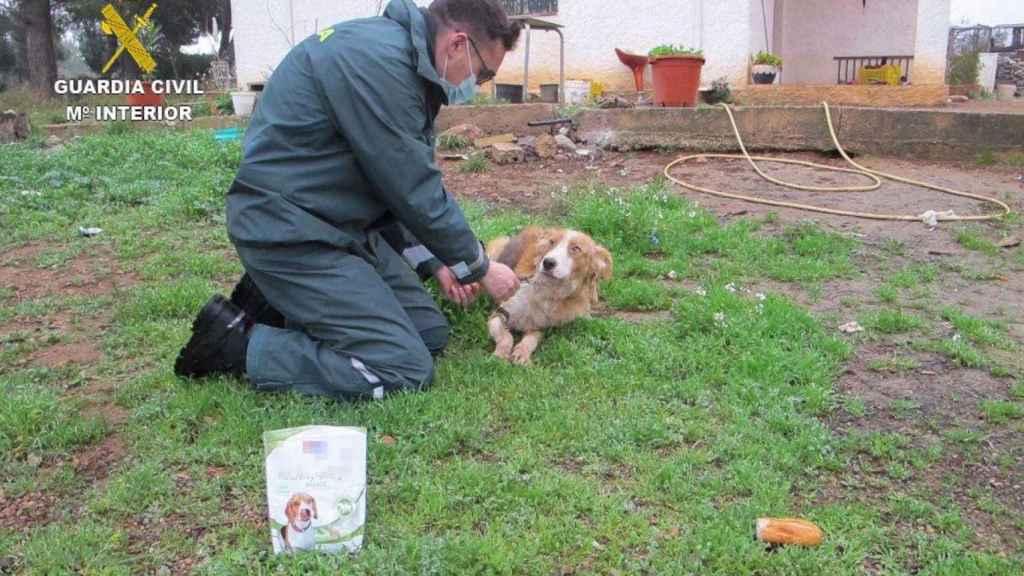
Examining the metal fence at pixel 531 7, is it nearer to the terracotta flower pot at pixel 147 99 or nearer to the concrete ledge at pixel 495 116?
the concrete ledge at pixel 495 116

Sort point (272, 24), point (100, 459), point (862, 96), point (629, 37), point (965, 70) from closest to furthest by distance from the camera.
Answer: point (100, 459), point (862, 96), point (629, 37), point (272, 24), point (965, 70)

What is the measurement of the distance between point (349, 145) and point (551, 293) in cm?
151

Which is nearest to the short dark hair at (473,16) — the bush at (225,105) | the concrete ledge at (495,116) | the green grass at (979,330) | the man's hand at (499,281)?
the man's hand at (499,281)

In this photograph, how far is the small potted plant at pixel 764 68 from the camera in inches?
461

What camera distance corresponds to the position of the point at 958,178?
25.1ft

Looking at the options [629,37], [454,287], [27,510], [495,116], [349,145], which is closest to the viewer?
[27,510]

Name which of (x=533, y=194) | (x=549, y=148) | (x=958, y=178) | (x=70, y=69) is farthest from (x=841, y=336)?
(x=70, y=69)

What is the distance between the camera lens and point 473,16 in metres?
3.42

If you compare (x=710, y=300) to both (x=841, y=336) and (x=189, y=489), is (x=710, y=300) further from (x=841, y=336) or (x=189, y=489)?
(x=189, y=489)

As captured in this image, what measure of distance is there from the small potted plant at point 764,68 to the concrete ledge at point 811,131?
128 inches

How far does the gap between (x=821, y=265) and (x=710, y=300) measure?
4.18 feet

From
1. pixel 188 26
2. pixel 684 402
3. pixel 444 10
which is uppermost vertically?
pixel 188 26

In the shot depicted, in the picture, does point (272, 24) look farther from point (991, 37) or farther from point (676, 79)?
point (991, 37)

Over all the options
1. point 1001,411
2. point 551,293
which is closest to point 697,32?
point 551,293
